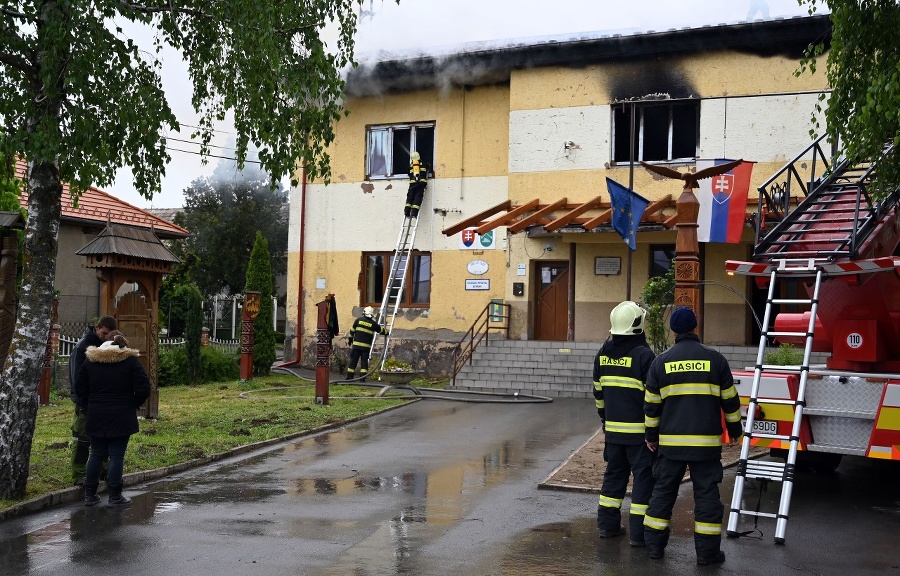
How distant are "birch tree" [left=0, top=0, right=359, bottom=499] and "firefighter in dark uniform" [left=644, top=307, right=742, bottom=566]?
16.2 feet

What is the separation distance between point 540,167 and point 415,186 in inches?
135

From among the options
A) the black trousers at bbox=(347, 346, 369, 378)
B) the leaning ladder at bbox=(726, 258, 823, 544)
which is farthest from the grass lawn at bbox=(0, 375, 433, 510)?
the leaning ladder at bbox=(726, 258, 823, 544)

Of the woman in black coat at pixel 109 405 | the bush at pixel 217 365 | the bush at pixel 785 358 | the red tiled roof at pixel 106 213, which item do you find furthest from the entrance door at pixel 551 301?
the woman in black coat at pixel 109 405

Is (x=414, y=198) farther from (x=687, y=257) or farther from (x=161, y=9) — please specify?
(x=161, y=9)

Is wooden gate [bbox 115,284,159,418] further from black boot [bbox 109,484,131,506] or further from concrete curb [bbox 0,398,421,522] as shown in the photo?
black boot [bbox 109,484,131,506]

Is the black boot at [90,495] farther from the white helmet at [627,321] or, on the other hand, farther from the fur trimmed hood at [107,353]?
the white helmet at [627,321]

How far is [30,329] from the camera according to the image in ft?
29.3

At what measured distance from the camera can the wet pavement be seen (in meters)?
6.85

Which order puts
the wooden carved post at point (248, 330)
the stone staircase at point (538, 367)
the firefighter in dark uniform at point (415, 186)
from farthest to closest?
the firefighter in dark uniform at point (415, 186)
the wooden carved post at point (248, 330)
the stone staircase at point (538, 367)

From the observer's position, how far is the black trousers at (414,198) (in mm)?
24031

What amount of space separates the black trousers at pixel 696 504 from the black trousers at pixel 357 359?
48.0 feet

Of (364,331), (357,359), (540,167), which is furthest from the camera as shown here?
(540,167)

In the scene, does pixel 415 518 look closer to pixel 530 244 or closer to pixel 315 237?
pixel 530 244

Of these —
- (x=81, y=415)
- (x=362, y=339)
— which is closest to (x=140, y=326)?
(x=81, y=415)
